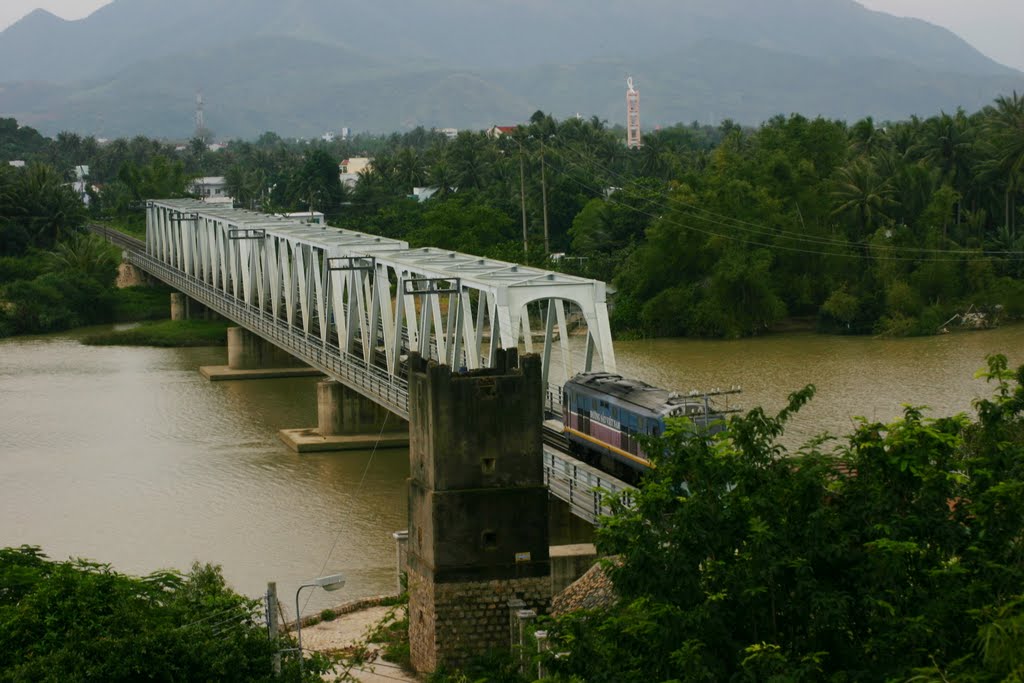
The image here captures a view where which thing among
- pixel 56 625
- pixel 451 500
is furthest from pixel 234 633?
pixel 451 500

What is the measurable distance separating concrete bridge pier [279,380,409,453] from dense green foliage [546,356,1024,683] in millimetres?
23392

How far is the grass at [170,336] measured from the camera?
64062mm

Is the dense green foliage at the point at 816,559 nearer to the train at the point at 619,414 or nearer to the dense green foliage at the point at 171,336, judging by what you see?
the train at the point at 619,414

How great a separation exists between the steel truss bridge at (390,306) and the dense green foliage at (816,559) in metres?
3.14

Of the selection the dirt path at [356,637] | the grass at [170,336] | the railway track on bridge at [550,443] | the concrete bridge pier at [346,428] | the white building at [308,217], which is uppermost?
the white building at [308,217]

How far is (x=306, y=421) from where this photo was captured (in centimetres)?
4412

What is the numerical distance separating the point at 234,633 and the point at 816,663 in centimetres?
730

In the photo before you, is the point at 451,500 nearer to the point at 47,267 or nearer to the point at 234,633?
the point at 234,633

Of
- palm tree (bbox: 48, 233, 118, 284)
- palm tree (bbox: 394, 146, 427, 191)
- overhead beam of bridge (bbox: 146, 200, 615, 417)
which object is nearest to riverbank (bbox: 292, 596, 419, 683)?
overhead beam of bridge (bbox: 146, 200, 615, 417)

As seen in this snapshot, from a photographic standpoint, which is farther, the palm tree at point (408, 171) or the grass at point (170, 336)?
the palm tree at point (408, 171)

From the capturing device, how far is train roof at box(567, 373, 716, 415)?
1058 inches

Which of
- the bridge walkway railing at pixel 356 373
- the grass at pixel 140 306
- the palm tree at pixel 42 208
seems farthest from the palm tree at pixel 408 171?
the grass at pixel 140 306

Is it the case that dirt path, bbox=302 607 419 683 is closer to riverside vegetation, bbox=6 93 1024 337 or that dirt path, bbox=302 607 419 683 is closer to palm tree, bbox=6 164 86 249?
riverside vegetation, bbox=6 93 1024 337

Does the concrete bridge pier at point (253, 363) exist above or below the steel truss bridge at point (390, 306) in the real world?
below
